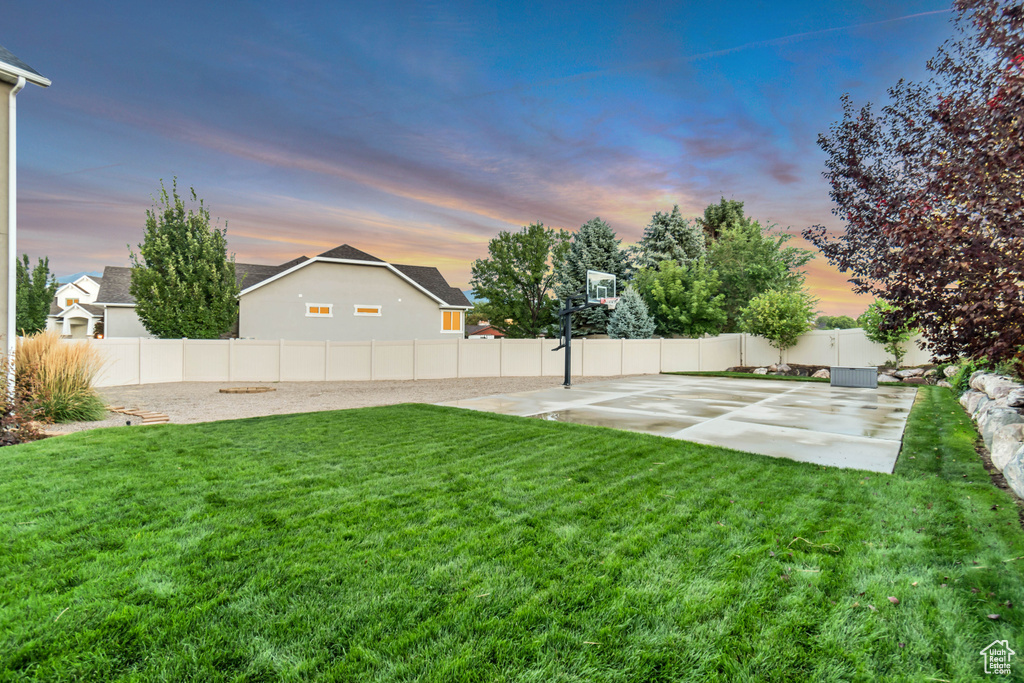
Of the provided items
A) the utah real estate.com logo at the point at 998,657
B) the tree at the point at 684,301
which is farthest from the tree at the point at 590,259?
the utah real estate.com logo at the point at 998,657

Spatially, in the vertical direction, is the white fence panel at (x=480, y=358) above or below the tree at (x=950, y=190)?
below

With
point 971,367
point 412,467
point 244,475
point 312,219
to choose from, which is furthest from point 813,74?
point 312,219

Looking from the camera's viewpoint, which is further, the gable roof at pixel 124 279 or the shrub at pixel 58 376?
the gable roof at pixel 124 279

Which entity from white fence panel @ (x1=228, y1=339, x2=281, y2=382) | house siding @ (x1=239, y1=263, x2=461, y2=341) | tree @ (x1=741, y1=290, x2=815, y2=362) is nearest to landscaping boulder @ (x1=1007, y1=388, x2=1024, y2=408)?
tree @ (x1=741, y1=290, x2=815, y2=362)

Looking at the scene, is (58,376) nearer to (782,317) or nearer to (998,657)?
(998,657)

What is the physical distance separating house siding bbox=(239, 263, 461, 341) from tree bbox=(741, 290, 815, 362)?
47.3 ft

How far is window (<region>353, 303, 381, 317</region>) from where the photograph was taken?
20859 mm

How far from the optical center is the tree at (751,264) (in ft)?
76.6

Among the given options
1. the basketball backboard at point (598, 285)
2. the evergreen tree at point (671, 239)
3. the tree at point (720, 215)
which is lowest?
the basketball backboard at point (598, 285)

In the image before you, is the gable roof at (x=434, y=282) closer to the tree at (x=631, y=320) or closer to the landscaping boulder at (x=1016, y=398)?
the tree at (x=631, y=320)

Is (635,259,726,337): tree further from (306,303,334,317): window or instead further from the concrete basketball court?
(306,303,334,317): window

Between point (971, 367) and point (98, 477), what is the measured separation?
15053 mm

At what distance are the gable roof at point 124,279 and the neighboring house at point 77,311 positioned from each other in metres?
1.87

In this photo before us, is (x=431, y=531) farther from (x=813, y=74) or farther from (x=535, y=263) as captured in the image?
(x=535, y=263)
